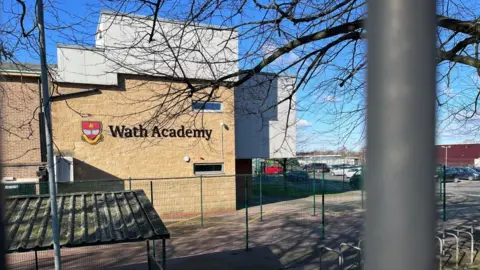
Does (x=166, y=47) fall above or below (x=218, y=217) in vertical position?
above

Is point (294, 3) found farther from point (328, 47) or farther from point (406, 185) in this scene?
point (406, 185)

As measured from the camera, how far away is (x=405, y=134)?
3.58ft

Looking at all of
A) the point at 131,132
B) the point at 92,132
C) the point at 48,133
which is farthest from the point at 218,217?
the point at 48,133

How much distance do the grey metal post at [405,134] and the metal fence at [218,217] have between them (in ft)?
22.4

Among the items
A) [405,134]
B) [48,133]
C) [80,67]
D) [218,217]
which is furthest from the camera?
[218,217]

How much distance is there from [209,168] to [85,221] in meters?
11.5

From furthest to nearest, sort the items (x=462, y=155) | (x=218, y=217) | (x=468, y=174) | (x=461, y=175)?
(x=462, y=155)
(x=461, y=175)
(x=468, y=174)
(x=218, y=217)

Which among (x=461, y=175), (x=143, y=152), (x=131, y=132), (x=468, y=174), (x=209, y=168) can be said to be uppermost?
(x=131, y=132)

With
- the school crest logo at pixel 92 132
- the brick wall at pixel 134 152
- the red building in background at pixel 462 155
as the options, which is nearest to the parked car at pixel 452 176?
the red building in background at pixel 462 155

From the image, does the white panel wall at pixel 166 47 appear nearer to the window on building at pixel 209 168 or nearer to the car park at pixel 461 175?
the window on building at pixel 209 168

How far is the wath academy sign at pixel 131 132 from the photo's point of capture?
13.9m

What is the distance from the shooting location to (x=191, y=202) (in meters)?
14.8

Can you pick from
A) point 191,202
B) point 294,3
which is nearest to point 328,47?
point 294,3

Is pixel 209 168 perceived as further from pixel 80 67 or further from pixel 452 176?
pixel 452 176
